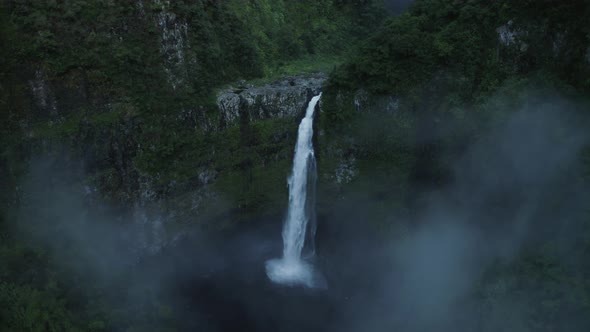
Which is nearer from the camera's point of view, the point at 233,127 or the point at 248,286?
the point at 248,286

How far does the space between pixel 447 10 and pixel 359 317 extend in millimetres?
13994

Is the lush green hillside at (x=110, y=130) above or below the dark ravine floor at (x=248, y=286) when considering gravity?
above

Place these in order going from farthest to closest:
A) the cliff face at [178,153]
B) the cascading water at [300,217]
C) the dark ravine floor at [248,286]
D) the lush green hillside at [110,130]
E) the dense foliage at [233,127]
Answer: the cascading water at [300,217], the dark ravine floor at [248,286], the cliff face at [178,153], the lush green hillside at [110,130], the dense foliage at [233,127]

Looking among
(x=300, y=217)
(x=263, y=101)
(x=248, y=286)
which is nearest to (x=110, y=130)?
(x=263, y=101)

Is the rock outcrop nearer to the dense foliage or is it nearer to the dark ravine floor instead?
the dense foliage

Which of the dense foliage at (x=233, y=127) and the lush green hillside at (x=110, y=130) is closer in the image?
the dense foliage at (x=233, y=127)

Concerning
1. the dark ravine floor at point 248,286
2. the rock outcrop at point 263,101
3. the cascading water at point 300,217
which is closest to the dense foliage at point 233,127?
the rock outcrop at point 263,101

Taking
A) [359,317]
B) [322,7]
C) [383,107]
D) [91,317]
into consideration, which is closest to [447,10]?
[383,107]

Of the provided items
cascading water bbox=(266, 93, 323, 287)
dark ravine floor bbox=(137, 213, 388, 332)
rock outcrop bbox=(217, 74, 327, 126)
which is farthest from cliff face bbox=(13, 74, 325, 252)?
dark ravine floor bbox=(137, 213, 388, 332)

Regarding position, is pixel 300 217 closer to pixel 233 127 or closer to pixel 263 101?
pixel 233 127

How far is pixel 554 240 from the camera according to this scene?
13.9 meters

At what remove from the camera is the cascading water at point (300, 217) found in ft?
68.1

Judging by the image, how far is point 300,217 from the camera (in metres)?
21.7

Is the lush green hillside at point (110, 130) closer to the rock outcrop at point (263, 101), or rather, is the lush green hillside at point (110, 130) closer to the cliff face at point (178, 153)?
the cliff face at point (178, 153)
